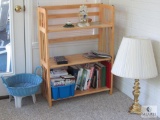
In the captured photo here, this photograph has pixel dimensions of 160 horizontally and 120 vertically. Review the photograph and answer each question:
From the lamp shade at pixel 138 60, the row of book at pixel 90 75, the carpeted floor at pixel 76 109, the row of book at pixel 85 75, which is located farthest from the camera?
the row of book at pixel 90 75

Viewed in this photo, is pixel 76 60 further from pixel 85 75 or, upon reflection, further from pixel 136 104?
pixel 136 104

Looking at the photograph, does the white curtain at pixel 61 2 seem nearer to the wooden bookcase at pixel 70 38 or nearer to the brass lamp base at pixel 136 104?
the wooden bookcase at pixel 70 38

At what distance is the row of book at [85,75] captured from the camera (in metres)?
2.83

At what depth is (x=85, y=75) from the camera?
9.75 ft

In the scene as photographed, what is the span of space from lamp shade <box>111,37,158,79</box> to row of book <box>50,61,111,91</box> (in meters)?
0.58

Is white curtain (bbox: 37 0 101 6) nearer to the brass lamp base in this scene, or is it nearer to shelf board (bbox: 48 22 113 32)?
shelf board (bbox: 48 22 113 32)

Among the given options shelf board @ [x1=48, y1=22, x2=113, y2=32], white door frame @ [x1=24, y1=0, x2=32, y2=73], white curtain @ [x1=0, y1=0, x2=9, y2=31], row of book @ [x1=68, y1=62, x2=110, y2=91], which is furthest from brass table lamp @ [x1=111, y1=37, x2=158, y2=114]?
white curtain @ [x1=0, y1=0, x2=9, y2=31]

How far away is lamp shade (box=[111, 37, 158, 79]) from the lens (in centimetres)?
242

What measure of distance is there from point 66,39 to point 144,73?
1015 millimetres

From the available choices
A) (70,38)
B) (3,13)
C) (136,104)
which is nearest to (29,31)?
(3,13)

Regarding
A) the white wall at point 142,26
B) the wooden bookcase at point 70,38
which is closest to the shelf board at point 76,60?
the wooden bookcase at point 70,38

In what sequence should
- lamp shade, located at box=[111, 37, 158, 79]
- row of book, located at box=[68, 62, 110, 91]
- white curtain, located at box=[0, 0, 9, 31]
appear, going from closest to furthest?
lamp shade, located at box=[111, 37, 158, 79] < white curtain, located at box=[0, 0, 9, 31] < row of book, located at box=[68, 62, 110, 91]

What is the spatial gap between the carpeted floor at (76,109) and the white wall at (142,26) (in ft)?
0.67

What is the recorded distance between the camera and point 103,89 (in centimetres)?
305
